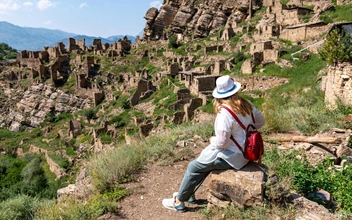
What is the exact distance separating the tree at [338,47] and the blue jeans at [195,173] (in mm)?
6080

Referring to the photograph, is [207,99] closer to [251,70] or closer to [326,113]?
[251,70]

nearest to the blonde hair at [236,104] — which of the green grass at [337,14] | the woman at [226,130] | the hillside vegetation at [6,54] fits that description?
the woman at [226,130]

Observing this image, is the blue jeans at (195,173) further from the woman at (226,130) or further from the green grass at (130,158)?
the green grass at (130,158)

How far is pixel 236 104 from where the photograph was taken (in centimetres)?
357

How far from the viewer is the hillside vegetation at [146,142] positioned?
13.7ft

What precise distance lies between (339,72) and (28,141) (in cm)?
3043

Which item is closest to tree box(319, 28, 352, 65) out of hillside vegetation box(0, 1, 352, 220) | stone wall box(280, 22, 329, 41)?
hillside vegetation box(0, 1, 352, 220)

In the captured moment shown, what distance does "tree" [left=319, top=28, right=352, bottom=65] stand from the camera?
25.8ft

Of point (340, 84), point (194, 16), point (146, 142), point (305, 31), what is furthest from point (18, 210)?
point (194, 16)

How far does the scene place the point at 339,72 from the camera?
323 inches

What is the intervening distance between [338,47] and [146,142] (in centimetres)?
594

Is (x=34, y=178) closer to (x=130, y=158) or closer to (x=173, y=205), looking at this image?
(x=130, y=158)

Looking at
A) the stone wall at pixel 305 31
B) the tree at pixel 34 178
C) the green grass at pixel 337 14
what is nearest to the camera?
the stone wall at pixel 305 31

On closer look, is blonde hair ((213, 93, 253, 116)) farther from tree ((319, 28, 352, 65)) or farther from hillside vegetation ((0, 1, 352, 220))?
tree ((319, 28, 352, 65))
